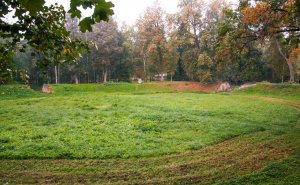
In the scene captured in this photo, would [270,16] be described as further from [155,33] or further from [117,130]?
[155,33]

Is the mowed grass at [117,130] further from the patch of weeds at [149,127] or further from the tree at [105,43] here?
the tree at [105,43]

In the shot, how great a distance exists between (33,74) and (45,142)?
50.7 meters

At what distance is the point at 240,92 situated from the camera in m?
36.6

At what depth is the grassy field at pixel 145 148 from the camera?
7.47 m

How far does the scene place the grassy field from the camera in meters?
7.47

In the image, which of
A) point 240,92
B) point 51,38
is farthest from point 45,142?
point 240,92

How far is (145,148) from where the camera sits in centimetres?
1010

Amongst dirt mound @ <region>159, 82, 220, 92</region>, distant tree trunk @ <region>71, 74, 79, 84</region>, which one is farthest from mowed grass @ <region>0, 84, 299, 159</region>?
distant tree trunk @ <region>71, 74, 79, 84</region>

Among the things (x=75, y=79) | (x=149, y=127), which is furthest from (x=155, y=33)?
(x=149, y=127)

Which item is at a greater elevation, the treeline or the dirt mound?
the treeline

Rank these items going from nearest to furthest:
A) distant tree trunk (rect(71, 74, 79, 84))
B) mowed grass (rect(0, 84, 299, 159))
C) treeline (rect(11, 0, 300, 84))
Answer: mowed grass (rect(0, 84, 299, 159)) → treeline (rect(11, 0, 300, 84)) → distant tree trunk (rect(71, 74, 79, 84))

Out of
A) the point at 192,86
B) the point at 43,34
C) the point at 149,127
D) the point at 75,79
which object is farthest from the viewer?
the point at 75,79

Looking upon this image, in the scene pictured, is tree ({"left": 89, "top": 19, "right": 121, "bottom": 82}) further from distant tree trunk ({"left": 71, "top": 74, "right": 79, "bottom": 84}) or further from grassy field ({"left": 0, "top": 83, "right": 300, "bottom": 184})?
grassy field ({"left": 0, "top": 83, "right": 300, "bottom": 184})

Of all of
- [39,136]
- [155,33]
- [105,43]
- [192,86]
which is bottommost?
[39,136]
